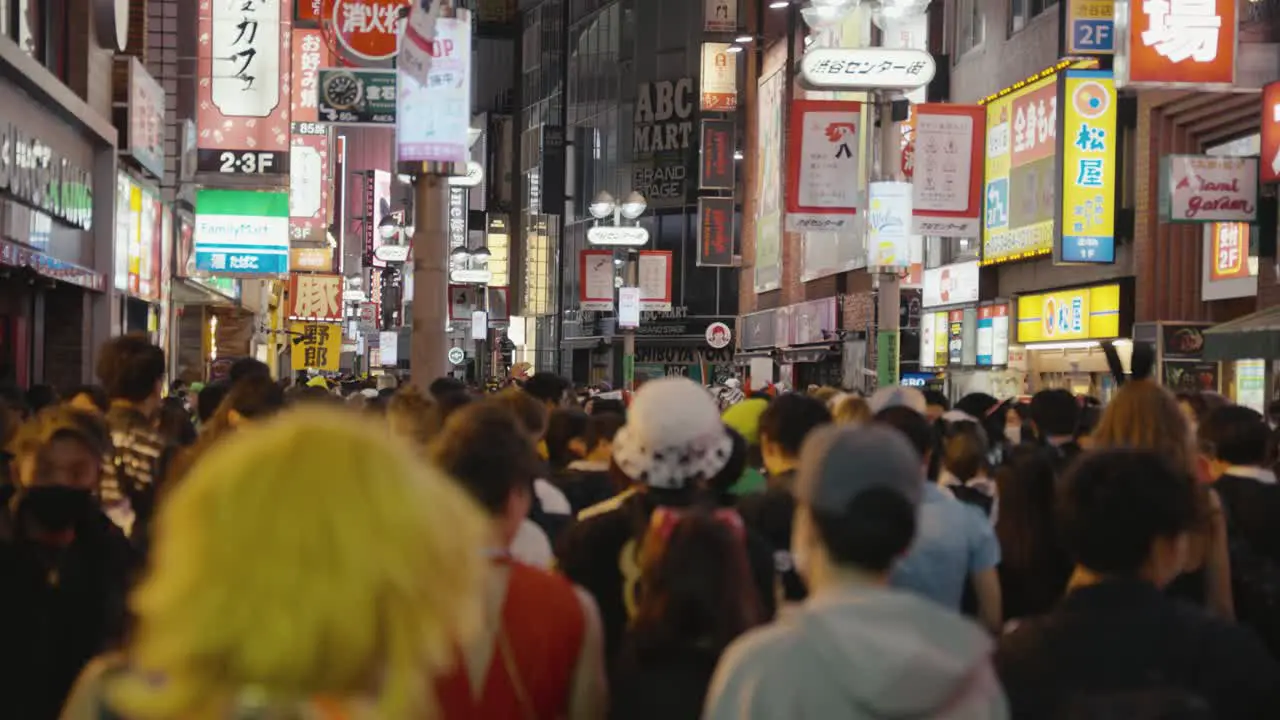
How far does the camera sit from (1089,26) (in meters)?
25.9

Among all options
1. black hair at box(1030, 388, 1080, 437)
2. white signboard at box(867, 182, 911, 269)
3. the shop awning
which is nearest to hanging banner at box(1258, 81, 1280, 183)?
the shop awning

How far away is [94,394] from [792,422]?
18.3ft

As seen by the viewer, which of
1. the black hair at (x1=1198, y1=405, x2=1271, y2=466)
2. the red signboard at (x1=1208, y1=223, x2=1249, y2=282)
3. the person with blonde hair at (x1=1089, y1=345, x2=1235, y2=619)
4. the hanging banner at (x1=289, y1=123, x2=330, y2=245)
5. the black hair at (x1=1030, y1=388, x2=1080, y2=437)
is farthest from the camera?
the hanging banner at (x1=289, y1=123, x2=330, y2=245)

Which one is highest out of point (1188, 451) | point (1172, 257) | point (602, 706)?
point (1172, 257)

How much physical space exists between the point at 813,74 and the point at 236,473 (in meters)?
18.3

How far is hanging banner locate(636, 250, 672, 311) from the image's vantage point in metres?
50.8

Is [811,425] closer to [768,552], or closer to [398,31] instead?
[768,552]

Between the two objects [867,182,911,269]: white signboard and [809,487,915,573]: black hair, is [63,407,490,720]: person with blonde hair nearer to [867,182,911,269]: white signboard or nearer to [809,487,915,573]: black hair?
[809,487,915,573]: black hair

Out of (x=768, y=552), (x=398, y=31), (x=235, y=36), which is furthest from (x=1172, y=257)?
(x=768, y=552)

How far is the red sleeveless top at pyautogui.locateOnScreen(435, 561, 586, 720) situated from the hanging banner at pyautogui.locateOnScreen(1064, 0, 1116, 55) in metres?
23.5

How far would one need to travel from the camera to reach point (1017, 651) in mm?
3854

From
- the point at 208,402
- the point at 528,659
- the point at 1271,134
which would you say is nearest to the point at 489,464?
the point at 528,659

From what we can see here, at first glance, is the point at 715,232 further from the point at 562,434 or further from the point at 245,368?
the point at 562,434

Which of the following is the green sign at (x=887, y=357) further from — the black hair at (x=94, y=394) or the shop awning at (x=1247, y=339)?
the black hair at (x=94, y=394)
